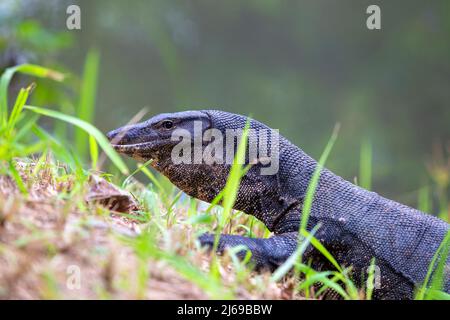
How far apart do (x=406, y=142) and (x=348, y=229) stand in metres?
13.0

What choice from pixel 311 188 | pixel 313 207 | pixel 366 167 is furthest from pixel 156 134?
pixel 366 167

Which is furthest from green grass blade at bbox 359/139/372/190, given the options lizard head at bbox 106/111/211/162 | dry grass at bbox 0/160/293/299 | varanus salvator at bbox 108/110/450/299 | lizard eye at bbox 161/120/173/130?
dry grass at bbox 0/160/293/299

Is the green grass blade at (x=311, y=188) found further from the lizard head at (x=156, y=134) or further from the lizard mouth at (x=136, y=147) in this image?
the lizard mouth at (x=136, y=147)

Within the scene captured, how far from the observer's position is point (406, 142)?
16.9m

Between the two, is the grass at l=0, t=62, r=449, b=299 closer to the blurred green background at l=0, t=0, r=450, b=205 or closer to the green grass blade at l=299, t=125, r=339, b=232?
the green grass blade at l=299, t=125, r=339, b=232

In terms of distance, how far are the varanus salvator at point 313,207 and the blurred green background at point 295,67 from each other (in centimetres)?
988

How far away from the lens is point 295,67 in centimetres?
1856

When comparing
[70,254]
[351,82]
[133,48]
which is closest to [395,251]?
[70,254]

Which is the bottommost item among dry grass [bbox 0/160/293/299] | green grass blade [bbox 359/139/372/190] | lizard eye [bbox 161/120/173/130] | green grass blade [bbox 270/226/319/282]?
green grass blade [bbox 359/139/372/190]

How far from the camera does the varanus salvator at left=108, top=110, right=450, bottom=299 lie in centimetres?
456

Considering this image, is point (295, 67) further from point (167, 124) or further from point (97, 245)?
point (97, 245)

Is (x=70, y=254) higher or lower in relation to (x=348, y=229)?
higher

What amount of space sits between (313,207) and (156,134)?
126 centimetres
